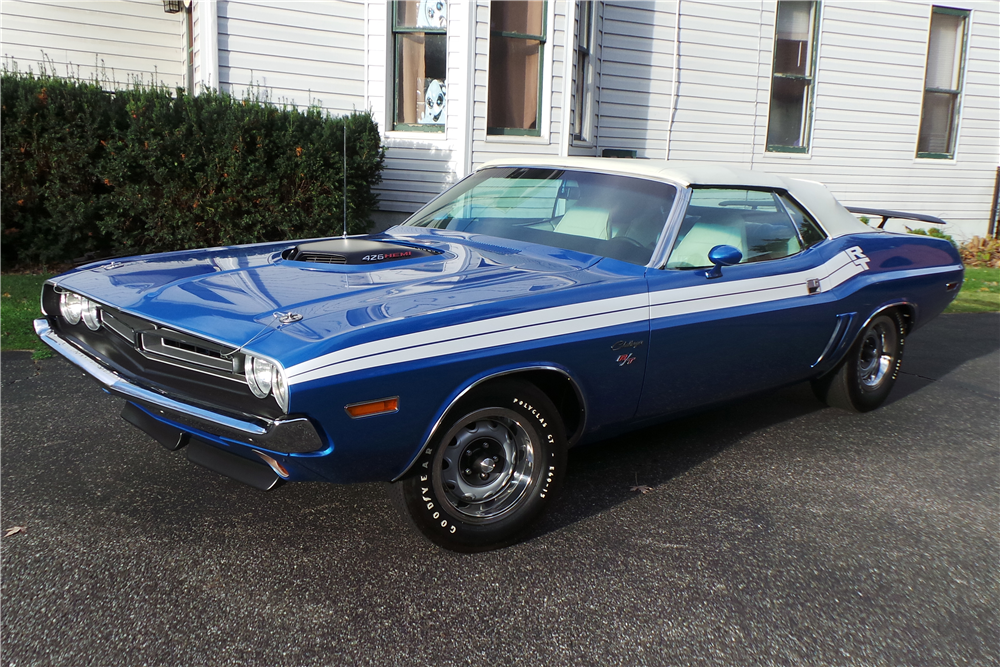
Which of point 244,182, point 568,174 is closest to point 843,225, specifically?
point 568,174

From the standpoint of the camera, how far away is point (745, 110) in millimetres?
12016

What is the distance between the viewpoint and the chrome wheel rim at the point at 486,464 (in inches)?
119

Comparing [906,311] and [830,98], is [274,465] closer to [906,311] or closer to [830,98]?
[906,311]

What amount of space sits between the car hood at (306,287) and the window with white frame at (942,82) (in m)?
12.3

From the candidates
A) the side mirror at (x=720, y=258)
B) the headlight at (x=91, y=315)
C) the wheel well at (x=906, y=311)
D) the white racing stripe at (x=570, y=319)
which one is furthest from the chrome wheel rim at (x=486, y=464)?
the wheel well at (x=906, y=311)

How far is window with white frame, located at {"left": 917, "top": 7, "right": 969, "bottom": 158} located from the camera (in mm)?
13367

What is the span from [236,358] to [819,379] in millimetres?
3583

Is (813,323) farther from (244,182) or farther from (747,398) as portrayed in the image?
(244,182)

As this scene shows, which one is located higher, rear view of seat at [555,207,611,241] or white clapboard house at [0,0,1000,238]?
white clapboard house at [0,0,1000,238]

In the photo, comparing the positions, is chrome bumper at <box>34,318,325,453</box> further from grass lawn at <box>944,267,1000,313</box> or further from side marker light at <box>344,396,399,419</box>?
grass lawn at <box>944,267,1000,313</box>

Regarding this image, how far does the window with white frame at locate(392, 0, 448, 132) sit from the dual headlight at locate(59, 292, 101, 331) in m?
6.38

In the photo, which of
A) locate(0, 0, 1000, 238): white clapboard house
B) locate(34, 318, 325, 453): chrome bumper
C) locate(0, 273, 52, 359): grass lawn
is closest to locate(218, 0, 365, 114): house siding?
locate(0, 0, 1000, 238): white clapboard house

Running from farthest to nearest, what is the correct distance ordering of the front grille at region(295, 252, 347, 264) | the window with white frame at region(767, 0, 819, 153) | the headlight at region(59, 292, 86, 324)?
the window with white frame at region(767, 0, 819, 153), the front grille at region(295, 252, 347, 264), the headlight at region(59, 292, 86, 324)

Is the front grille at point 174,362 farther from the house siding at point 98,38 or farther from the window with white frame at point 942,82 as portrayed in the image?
the window with white frame at point 942,82
